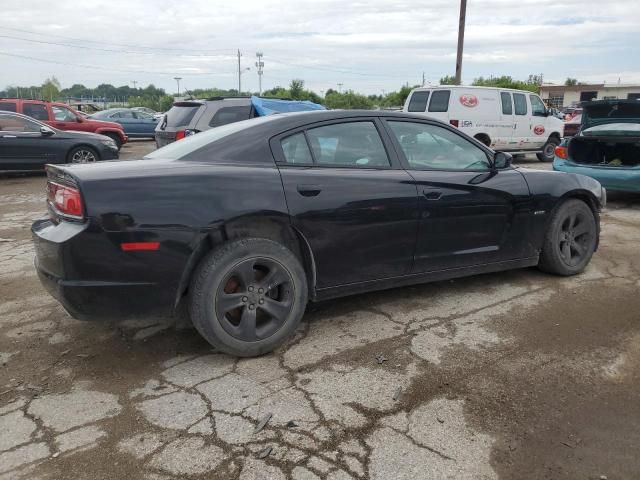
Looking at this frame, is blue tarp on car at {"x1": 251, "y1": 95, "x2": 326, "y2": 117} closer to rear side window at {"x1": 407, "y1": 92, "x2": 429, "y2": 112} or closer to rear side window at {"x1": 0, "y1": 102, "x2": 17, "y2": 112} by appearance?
rear side window at {"x1": 407, "y1": 92, "x2": 429, "y2": 112}

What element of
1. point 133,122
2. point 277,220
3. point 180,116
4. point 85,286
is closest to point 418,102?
point 180,116

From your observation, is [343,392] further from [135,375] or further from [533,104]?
[533,104]

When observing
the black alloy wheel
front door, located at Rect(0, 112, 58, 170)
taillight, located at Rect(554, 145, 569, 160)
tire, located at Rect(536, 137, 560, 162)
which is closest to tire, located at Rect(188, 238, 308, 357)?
the black alloy wheel

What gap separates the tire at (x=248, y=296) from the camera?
312 cm

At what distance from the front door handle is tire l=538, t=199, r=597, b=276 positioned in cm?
136

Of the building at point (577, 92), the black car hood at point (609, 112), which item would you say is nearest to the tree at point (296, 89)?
the building at point (577, 92)

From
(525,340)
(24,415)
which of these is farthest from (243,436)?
(525,340)

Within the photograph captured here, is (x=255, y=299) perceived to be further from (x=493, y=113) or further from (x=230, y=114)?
(x=493, y=113)

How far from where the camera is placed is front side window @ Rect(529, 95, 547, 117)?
14617 millimetres

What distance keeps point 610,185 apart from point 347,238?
6.23 metres

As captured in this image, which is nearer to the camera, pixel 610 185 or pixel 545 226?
pixel 545 226

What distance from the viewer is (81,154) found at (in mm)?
11820

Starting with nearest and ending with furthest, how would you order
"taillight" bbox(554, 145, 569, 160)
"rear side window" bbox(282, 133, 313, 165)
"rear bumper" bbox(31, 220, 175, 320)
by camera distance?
"rear bumper" bbox(31, 220, 175, 320) → "rear side window" bbox(282, 133, 313, 165) → "taillight" bbox(554, 145, 569, 160)

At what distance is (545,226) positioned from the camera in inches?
181
